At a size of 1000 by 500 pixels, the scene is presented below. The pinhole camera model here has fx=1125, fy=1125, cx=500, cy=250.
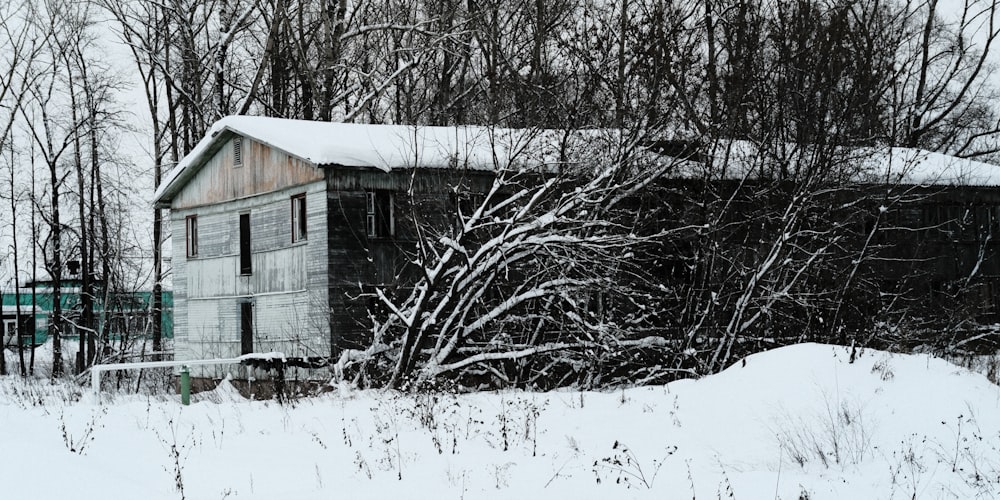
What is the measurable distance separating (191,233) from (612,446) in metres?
19.3

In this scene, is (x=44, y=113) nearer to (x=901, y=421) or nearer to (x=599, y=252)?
(x=599, y=252)

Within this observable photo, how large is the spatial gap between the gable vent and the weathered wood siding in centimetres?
17

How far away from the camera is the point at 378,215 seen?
23.3 metres

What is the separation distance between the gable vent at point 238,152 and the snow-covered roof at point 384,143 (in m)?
0.21

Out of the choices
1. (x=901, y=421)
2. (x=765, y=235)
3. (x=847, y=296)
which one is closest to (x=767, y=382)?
(x=901, y=421)

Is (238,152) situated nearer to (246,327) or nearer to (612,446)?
(246,327)

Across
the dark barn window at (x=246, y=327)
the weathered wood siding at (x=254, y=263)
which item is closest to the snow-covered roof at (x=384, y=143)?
the weathered wood siding at (x=254, y=263)

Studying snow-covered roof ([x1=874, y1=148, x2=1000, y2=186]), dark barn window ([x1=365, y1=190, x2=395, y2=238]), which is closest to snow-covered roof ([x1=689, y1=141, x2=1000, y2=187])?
snow-covered roof ([x1=874, y1=148, x2=1000, y2=186])

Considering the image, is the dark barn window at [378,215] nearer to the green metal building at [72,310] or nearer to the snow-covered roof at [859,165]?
the snow-covered roof at [859,165]

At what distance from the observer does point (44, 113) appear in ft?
119

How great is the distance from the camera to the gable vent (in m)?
26.0

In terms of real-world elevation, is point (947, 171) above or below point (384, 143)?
below

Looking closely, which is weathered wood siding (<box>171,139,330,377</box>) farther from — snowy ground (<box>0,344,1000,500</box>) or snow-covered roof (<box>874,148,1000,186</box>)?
snow-covered roof (<box>874,148,1000,186</box>)

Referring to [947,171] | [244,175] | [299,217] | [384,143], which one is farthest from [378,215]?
[947,171]
